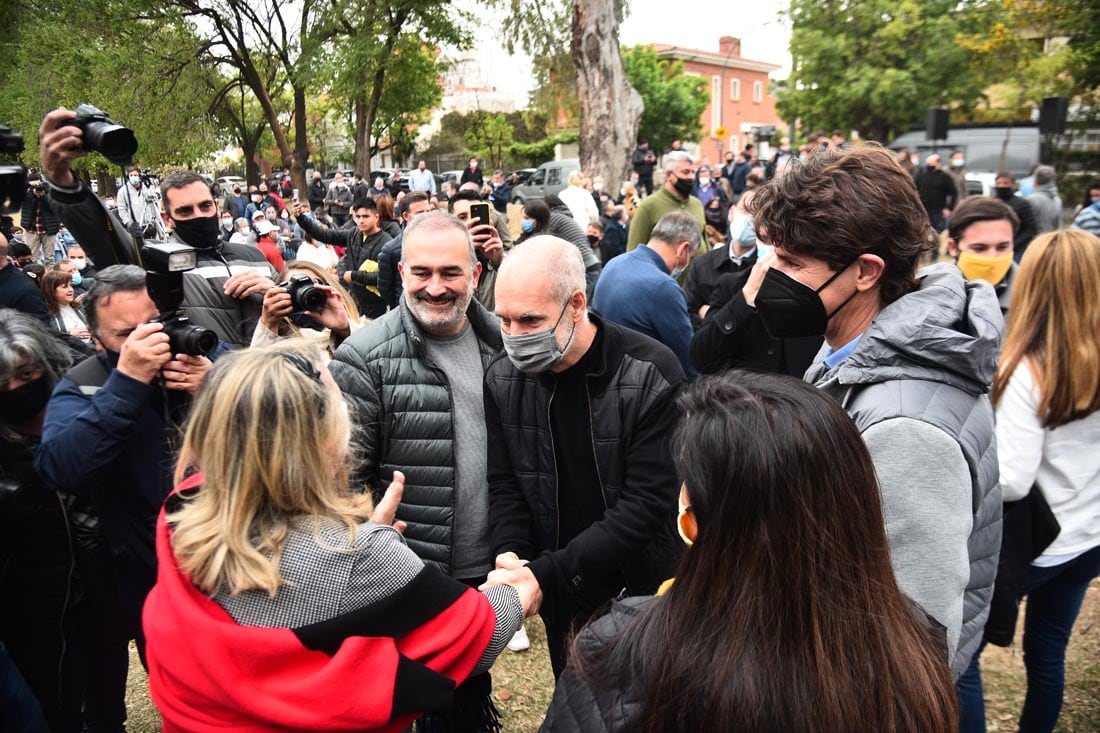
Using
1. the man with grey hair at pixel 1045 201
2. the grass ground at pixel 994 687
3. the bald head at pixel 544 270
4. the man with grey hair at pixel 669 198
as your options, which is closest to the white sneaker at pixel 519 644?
the grass ground at pixel 994 687

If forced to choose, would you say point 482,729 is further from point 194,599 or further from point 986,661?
point 986,661

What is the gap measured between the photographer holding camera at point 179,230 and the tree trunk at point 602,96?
38.1 ft

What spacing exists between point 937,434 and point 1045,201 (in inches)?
365

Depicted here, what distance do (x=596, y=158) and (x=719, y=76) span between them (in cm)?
4565

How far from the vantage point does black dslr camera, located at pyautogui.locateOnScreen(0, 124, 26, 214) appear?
2301 mm

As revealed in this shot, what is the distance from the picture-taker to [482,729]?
256cm

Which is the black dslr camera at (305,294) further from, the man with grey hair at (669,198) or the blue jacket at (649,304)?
the man with grey hair at (669,198)

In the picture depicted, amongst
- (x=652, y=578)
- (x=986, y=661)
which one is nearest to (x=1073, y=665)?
(x=986, y=661)

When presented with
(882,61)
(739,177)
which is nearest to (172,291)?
(739,177)

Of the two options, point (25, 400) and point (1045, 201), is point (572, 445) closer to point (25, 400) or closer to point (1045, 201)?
point (25, 400)

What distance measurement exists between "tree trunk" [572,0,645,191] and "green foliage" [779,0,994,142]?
2033cm

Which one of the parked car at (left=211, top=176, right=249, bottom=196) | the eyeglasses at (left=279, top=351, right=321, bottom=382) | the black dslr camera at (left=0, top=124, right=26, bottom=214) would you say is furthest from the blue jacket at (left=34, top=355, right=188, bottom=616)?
the parked car at (left=211, top=176, right=249, bottom=196)

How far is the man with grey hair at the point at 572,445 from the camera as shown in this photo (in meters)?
2.40

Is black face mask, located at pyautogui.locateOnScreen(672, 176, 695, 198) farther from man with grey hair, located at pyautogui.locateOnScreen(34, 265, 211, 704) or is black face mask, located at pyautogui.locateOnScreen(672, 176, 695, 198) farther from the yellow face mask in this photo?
man with grey hair, located at pyautogui.locateOnScreen(34, 265, 211, 704)
